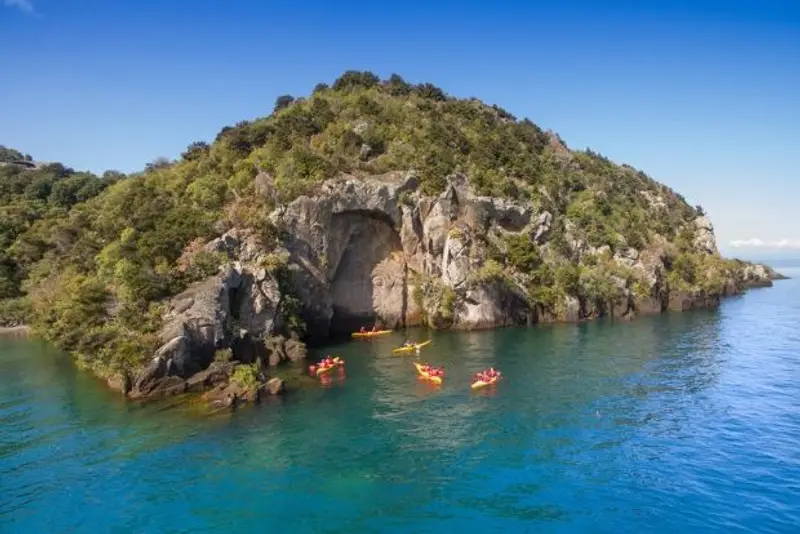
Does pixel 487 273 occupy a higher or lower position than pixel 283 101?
lower

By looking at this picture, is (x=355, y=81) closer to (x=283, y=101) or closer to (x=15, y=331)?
(x=283, y=101)

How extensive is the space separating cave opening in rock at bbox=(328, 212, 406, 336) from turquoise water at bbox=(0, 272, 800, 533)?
914 inches

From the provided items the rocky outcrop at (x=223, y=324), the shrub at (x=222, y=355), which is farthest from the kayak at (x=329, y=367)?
the shrub at (x=222, y=355)

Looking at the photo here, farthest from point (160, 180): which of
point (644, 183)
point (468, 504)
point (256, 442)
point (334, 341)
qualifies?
point (644, 183)

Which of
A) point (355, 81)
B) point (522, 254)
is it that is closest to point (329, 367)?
point (522, 254)

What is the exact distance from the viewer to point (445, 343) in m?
56.1

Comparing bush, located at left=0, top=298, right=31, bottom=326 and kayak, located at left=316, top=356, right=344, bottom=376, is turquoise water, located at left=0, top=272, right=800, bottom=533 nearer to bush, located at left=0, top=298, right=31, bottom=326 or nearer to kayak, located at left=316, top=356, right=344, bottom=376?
kayak, located at left=316, top=356, right=344, bottom=376

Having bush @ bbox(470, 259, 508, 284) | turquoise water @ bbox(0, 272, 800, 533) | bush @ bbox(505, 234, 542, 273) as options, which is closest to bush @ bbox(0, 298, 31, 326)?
turquoise water @ bbox(0, 272, 800, 533)

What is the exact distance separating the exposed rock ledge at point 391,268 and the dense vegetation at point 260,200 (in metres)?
2.47

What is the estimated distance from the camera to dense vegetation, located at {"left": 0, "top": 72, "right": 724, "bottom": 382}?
4422 cm

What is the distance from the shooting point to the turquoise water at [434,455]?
21281 mm

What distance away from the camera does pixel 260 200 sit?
57250 mm

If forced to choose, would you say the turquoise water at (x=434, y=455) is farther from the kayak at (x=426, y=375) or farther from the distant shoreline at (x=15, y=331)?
the distant shoreline at (x=15, y=331)

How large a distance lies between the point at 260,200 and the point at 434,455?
38.7 meters
